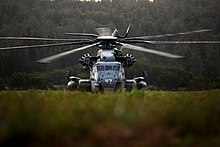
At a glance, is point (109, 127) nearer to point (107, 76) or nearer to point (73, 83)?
point (107, 76)

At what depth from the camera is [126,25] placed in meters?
142

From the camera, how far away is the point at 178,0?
167625 mm

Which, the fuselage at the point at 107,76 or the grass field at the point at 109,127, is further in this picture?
the fuselage at the point at 107,76

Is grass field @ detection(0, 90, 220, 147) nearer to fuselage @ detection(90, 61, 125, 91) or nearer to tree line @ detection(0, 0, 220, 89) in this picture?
fuselage @ detection(90, 61, 125, 91)

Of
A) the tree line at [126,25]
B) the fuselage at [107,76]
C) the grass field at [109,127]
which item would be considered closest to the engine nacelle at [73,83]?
the fuselage at [107,76]

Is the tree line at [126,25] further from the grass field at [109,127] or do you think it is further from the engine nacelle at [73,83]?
the grass field at [109,127]

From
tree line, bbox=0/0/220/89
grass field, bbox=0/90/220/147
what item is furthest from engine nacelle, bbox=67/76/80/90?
tree line, bbox=0/0/220/89

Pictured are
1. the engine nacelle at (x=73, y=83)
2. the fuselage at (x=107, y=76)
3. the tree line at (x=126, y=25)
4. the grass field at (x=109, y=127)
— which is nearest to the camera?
the grass field at (x=109, y=127)

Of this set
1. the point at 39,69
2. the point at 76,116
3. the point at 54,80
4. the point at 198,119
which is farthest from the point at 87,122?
the point at 39,69

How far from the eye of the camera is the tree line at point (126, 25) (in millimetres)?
94856

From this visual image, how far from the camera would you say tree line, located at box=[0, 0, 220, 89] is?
94.9 metres

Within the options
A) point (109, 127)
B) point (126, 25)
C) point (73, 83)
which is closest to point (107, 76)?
point (73, 83)

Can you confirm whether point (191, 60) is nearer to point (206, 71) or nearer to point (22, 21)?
point (206, 71)

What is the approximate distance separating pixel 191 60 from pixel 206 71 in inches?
278
